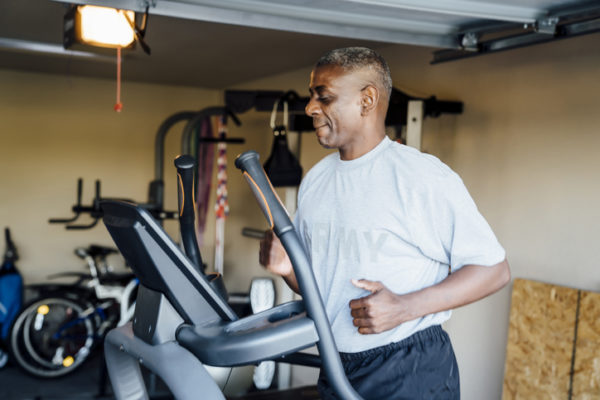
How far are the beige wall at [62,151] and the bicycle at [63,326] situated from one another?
1.06 m

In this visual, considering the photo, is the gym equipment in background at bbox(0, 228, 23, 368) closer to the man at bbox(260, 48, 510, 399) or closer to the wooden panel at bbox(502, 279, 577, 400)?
the wooden panel at bbox(502, 279, 577, 400)

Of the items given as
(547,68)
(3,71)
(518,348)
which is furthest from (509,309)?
(3,71)

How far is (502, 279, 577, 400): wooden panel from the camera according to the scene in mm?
2482

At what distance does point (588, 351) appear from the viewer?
7.79ft

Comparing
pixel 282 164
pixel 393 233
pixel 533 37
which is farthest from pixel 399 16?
pixel 282 164

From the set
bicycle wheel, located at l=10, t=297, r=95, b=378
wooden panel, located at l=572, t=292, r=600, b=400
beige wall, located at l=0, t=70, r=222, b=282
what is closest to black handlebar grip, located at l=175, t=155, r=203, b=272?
wooden panel, located at l=572, t=292, r=600, b=400

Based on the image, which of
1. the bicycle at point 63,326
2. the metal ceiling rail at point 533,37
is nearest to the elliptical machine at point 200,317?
the metal ceiling rail at point 533,37

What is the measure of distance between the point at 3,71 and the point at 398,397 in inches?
211

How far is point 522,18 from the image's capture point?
72.9 inches

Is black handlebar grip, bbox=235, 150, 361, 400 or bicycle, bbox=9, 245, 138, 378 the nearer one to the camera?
black handlebar grip, bbox=235, 150, 361, 400

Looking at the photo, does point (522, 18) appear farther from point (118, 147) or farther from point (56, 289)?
point (118, 147)

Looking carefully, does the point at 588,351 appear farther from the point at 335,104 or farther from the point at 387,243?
the point at 335,104

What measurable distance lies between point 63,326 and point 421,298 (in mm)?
4006

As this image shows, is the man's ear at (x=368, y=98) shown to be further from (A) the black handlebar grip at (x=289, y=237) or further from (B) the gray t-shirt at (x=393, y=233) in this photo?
(A) the black handlebar grip at (x=289, y=237)
